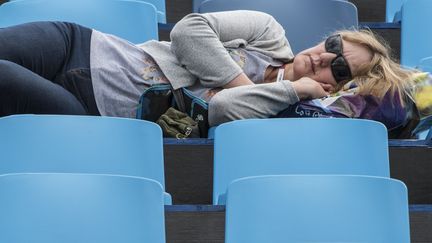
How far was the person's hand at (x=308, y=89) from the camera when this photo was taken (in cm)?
280

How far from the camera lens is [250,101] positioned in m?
2.78

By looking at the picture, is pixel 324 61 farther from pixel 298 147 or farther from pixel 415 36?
pixel 415 36

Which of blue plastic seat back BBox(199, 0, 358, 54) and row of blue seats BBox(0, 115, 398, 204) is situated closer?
row of blue seats BBox(0, 115, 398, 204)


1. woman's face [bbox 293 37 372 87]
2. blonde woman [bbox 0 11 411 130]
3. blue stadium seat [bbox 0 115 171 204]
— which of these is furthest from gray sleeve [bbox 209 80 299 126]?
blue stadium seat [bbox 0 115 171 204]

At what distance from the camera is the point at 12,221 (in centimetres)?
198

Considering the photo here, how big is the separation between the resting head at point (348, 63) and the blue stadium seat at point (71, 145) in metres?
0.67

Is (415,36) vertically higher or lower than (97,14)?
lower

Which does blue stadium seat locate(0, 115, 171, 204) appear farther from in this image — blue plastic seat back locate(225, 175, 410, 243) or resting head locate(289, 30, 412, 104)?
resting head locate(289, 30, 412, 104)

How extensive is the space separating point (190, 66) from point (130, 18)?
1.20 feet

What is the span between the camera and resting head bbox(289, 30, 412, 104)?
2.89 meters

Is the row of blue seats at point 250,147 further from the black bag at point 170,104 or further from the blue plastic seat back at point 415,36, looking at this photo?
the blue plastic seat back at point 415,36

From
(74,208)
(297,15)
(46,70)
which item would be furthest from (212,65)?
(74,208)

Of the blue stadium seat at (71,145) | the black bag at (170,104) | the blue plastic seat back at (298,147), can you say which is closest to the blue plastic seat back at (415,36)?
the black bag at (170,104)

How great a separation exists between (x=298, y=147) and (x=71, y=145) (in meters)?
0.49
